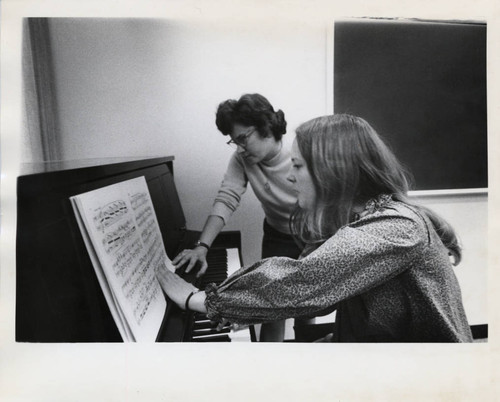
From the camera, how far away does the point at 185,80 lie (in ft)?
3.08

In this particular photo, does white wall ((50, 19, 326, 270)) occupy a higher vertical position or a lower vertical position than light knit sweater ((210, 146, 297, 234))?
higher

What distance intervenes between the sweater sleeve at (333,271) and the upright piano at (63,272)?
0.15 metres

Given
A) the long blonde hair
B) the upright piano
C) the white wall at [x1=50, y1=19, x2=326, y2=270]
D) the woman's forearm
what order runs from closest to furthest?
the upright piano
the long blonde hair
the white wall at [x1=50, y1=19, x2=326, y2=270]
the woman's forearm

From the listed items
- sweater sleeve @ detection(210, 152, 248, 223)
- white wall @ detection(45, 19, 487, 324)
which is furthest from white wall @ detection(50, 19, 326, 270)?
sweater sleeve @ detection(210, 152, 248, 223)

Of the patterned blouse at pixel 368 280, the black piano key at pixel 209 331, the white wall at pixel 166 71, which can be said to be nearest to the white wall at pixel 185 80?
the white wall at pixel 166 71

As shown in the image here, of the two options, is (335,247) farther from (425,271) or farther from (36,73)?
(36,73)

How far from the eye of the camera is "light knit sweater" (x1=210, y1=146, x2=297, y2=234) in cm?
97

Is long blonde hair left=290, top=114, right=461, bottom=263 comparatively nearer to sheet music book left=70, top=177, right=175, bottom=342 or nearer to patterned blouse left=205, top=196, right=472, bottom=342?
patterned blouse left=205, top=196, right=472, bottom=342

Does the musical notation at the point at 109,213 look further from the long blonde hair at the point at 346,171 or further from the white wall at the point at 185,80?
the long blonde hair at the point at 346,171

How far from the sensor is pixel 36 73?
908 mm

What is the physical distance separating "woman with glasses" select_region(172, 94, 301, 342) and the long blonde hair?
0.10 m

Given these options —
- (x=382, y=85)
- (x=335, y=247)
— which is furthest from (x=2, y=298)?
(x=382, y=85)

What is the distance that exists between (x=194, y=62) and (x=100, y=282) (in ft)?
1.77

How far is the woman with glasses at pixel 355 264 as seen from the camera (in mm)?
722
